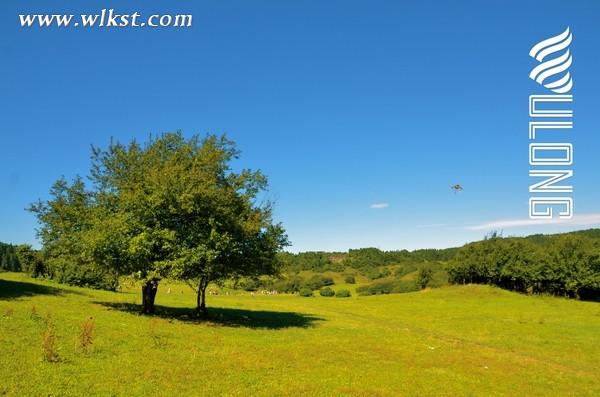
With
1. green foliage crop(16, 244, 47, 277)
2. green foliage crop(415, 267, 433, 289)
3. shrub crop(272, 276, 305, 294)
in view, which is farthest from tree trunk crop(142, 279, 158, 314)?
shrub crop(272, 276, 305, 294)

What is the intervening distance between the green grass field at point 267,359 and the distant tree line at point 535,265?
53292 millimetres

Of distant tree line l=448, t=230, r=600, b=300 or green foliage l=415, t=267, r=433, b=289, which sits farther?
green foliage l=415, t=267, r=433, b=289

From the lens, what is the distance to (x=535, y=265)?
100688 mm

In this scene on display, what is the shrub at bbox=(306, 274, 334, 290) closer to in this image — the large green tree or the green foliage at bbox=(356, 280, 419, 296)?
the green foliage at bbox=(356, 280, 419, 296)

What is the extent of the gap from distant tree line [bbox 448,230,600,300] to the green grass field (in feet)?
175

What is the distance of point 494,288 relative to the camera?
103438 mm

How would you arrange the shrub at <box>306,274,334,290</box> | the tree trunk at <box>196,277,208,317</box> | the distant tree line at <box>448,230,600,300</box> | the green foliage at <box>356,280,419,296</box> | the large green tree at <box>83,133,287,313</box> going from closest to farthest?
the large green tree at <box>83,133,287,313</box>
the tree trunk at <box>196,277,208,317</box>
the distant tree line at <box>448,230,600,300</box>
the green foliage at <box>356,280,419,296</box>
the shrub at <box>306,274,334,290</box>

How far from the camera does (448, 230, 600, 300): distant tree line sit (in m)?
94.3

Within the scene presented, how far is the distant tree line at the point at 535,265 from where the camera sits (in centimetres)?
9431

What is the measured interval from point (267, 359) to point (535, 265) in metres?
93.8

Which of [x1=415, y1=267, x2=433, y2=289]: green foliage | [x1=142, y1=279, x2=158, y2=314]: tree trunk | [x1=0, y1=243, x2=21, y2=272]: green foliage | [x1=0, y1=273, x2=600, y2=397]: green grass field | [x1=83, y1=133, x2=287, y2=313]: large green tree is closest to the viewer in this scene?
[x1=0, y1=273, x2=600, y2=397]: green grass field

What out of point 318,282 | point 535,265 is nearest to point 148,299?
point 535,265

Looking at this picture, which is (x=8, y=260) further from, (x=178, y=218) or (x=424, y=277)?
(x=178, y=218)

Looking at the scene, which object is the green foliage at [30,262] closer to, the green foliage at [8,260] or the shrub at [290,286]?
the green foliage at [8,260]
